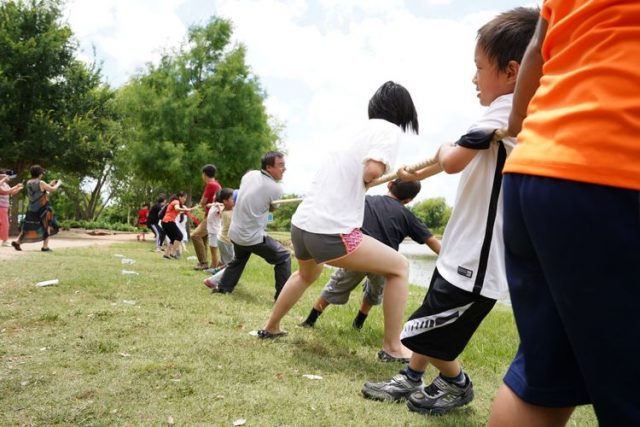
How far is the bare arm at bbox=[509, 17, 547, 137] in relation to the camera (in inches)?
59.4

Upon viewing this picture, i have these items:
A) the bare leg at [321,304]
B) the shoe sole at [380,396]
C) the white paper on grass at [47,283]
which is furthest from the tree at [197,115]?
the shoe sole at [380,396]

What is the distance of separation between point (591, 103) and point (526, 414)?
0.82 metres

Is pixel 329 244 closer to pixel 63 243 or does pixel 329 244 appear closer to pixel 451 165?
pixel 451 165

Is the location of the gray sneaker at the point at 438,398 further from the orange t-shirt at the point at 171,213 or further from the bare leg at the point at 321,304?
the orange t-shirt at the point at 171,213

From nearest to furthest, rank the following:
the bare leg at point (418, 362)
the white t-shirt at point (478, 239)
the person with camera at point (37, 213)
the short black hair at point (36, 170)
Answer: the white t-shirt at point (478, 239) < the bare leg at point (418, 362) < the short black hair at point (36, 170) < the person with camera at point (37, 213)

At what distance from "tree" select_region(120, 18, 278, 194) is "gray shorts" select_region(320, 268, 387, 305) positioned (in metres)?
20.0

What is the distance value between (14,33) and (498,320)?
23.1 m

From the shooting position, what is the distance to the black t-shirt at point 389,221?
4961 mm

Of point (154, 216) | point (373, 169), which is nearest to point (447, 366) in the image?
point (373, 169)

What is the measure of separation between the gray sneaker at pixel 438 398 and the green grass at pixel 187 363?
6cm

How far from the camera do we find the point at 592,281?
3.84ft

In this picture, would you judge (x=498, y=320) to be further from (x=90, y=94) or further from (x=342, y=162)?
(x=90, y=94)

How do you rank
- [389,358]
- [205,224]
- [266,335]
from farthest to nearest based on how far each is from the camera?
[205,224] → [266,335] → [389,358]

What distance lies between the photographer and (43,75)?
22.8m
